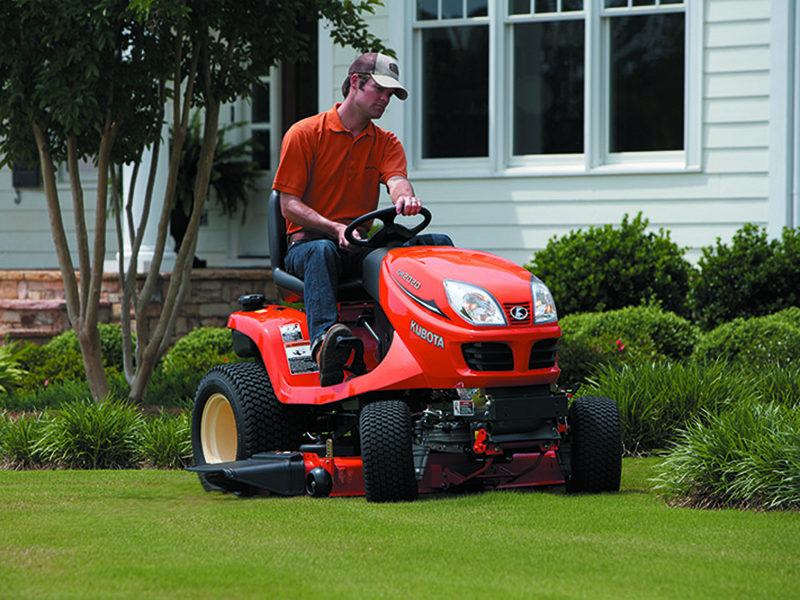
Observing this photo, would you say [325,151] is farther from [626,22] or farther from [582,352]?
[626,22]

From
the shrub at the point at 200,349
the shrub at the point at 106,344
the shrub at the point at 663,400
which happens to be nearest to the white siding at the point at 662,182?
the shrub at the point at 200,349

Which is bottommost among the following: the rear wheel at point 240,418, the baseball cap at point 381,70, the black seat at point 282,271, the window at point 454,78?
the rear wheel at point 240,418

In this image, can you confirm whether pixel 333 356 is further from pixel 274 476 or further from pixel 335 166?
pixel 335 166

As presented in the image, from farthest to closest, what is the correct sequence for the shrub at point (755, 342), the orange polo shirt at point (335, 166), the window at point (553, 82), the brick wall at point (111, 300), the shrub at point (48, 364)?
the brick wall at point (111, 300)
the window at point (553, 82)
the shrub at point (48, 364)
the shrub at point (755, 342)
the orange polo shirt at point (335, 166)

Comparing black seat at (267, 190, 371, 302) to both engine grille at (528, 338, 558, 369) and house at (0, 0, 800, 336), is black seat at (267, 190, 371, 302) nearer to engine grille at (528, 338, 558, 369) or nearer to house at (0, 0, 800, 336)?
engine grille at (528, 338, 558, 369)

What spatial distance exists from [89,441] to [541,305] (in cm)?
290

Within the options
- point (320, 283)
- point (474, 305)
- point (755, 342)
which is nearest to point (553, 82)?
point (755, 342)

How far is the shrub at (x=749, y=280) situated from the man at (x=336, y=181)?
14.5 feet

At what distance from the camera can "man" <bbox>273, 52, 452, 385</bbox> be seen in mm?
4980

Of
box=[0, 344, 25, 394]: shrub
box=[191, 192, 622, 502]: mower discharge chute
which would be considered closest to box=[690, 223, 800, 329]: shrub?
box=[191, 192, 622, 502]: mower discharge chute

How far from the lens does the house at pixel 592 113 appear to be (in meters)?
10.1

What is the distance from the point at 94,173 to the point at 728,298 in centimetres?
740

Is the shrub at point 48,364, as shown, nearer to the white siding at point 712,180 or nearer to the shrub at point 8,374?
the shrub at point 8,374

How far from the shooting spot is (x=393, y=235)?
5211 millimetres
